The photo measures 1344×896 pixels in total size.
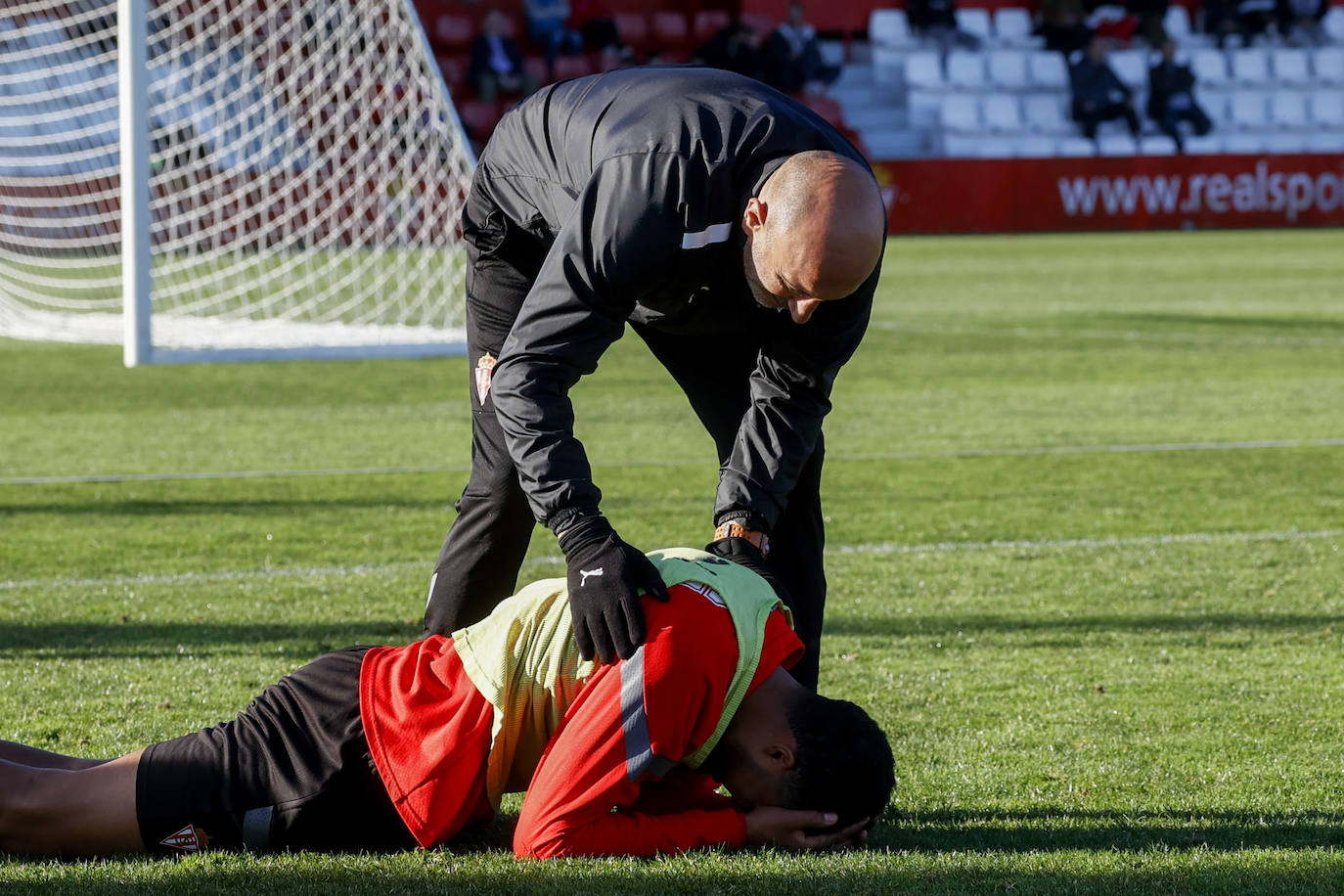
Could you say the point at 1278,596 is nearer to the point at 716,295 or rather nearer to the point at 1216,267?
Answer: the point at 716,295

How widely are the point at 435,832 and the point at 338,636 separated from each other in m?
1.77

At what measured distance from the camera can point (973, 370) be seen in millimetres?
10898

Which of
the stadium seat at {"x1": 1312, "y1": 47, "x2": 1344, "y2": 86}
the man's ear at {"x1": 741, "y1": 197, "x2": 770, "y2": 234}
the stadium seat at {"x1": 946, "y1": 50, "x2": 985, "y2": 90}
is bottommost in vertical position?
the stadium seat at {"x1": 1312, "y1": 47, "x2": 1344, "y2": 86}

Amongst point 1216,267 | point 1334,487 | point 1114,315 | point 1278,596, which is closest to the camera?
point 1278,596

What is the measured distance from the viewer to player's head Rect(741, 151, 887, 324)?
2729 mm

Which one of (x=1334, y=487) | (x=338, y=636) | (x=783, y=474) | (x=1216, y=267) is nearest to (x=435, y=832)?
(x=783, y=474)

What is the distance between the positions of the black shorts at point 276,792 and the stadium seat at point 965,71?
28.2m

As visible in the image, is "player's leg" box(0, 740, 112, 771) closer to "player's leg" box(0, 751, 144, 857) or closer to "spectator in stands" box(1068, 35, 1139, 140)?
"player's leg" box(0, 751, 144, 857)

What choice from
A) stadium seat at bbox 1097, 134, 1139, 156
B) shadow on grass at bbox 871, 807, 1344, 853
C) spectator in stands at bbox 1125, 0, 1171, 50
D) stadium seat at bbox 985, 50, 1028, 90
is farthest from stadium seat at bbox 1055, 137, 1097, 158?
shadow on grass at bbox 871, 807, 1344, 853

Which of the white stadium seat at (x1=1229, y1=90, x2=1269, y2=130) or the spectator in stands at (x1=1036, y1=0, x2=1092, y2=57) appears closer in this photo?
the spectator in stands at (x1=1036, y1=0, x2=1092, y2=57)

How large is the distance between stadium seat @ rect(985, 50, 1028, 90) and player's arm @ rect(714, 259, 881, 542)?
91.3 feet

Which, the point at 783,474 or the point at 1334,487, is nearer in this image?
the point at 783,474

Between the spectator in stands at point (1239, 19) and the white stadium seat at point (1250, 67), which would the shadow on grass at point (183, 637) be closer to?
the white stadium seat at point (1250, 67)

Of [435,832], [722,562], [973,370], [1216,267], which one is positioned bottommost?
[1216,267]
